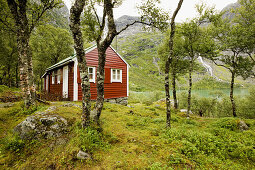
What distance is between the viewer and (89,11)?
825 cm

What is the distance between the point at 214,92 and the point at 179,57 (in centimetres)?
1643

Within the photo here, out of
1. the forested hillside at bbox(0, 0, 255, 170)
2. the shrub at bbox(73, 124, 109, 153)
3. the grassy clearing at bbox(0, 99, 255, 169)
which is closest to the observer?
the grassy clearing at bbox(0, 99, 255, 169)

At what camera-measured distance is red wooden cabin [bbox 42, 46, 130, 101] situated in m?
12.3

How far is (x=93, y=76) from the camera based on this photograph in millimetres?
12664

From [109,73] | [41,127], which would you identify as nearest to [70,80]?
[109,73]

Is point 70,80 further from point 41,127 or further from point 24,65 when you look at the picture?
point 41,127

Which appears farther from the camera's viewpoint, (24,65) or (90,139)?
(24,65)

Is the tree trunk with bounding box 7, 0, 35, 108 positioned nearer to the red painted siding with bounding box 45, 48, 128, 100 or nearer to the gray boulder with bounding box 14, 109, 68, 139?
the gray boulder with bounding box 14, 109, 68, 139

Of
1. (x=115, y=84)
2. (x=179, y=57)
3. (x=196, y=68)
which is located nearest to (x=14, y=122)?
(x=115, y=84)

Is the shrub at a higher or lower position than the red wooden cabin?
lower

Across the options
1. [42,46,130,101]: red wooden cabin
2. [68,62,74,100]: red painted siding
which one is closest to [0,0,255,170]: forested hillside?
[42,46,130,101]: red wooden cabin

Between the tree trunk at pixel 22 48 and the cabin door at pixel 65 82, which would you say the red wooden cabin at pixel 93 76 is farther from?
the tree trunk at pixel 22 48

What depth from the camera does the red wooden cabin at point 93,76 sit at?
12.3 m

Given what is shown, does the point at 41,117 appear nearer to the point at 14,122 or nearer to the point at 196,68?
the point at 14,122
